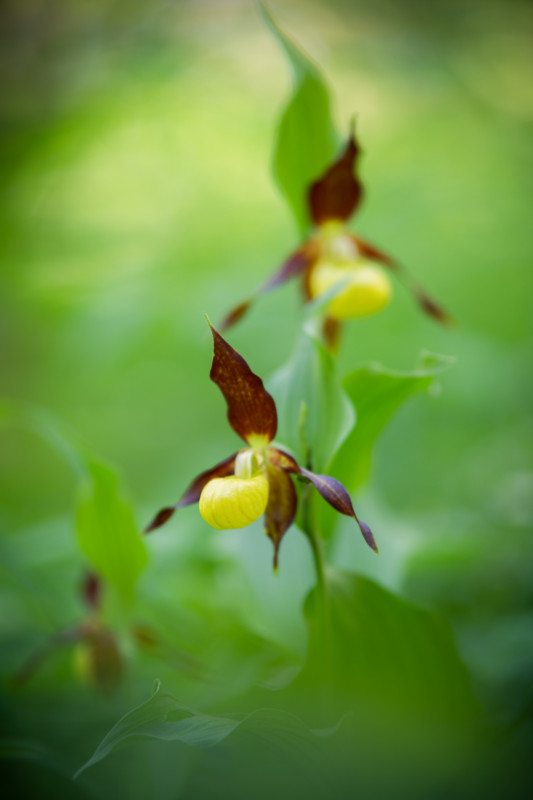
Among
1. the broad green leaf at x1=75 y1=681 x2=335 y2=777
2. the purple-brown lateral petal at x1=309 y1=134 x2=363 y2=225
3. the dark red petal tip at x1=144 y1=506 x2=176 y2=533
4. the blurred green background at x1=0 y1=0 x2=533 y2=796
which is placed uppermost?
the purple-brown lateral petal at x1=309 y1=134 x2=363 y2=225

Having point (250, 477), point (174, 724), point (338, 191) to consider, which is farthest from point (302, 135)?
point (174, 724)

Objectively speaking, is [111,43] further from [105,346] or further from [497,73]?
[105,346]

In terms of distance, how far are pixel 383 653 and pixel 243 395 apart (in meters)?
0.45

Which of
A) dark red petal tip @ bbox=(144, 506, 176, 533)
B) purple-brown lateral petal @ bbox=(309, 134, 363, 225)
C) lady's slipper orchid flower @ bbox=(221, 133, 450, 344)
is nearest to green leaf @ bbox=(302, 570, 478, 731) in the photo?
dark red petal tip @ bbox=(144, 506, 176, 533)

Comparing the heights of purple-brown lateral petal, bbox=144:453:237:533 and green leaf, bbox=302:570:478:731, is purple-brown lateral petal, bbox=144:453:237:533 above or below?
A: above

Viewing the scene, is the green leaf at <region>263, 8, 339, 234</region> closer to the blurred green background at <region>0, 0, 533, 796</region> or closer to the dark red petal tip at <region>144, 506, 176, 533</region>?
the blurred green background at <region>0, 0, 533, 796</region>

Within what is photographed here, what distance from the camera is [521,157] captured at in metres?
3.40

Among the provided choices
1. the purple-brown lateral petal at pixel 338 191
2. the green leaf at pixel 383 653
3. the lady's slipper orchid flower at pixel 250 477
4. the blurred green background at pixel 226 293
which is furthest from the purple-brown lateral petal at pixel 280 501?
the purple-brown lateral petal at pixel 338 191

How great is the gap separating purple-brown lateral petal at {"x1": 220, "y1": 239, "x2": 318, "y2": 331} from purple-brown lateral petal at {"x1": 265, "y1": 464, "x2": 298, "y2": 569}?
41cm

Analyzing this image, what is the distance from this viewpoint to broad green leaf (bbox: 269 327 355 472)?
769 millimetres

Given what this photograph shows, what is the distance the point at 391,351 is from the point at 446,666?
1.66 m

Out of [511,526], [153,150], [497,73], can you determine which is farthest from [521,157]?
[511,526]

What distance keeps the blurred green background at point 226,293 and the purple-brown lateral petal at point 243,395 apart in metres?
0.39

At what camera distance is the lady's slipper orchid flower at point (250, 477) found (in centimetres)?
63
